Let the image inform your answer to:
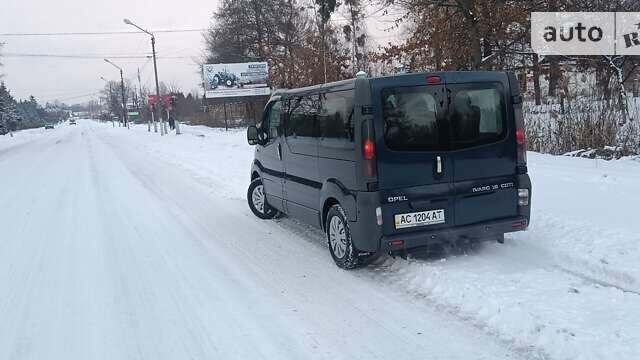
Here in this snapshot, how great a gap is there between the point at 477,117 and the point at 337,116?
54.3 inches

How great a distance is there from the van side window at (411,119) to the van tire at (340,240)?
0.99 metres

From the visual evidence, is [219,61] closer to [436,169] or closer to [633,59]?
[633,59]

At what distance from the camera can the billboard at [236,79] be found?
1422 inches

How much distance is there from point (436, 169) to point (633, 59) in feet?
52.9

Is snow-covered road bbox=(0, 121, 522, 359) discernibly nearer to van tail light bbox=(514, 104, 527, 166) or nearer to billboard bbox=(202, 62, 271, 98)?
van tail light bbox=(514, 104, 527, 166)

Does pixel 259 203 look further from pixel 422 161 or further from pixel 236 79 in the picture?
pixel 236 79

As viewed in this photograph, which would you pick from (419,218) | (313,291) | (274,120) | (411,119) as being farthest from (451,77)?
(274,120)

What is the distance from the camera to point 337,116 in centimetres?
558

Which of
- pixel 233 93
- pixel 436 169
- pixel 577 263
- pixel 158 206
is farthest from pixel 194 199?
pixel 233 93

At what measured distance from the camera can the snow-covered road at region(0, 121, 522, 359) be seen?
4016 mm

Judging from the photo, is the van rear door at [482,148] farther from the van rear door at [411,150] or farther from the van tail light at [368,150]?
the van tail light at [368,150]

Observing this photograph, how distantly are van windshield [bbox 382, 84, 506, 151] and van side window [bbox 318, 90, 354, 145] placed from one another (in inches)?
14.7

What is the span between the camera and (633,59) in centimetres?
1792

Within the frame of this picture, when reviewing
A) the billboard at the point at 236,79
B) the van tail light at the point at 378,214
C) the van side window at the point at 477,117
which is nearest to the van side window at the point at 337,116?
the van tail light at the point at 378,214
